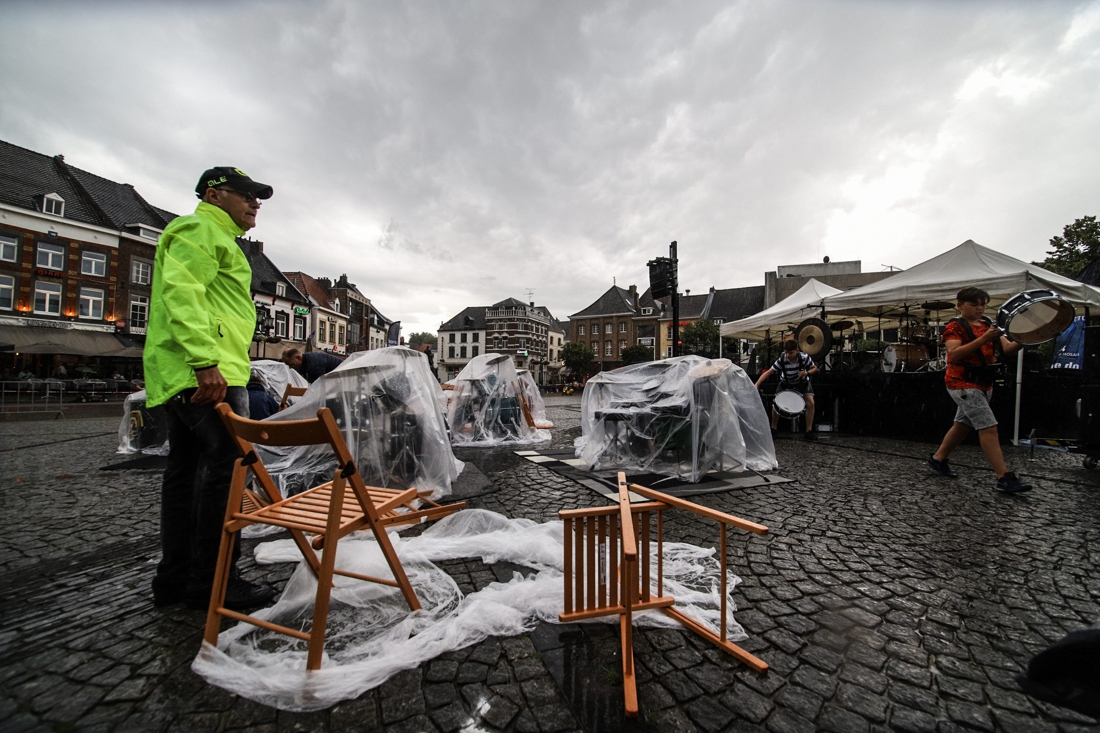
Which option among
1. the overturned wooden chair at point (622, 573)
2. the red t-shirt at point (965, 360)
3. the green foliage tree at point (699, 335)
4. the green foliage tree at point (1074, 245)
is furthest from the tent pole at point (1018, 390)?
the green foliage tree at point (699, 335)

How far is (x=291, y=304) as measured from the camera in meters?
39.0

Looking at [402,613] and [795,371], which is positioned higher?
[795,371]

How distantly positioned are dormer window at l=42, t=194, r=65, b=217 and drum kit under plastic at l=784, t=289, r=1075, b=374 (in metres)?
36.5

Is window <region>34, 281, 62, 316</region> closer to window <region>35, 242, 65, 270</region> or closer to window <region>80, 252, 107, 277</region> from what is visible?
window <region>35, 242, 65, 270</region>

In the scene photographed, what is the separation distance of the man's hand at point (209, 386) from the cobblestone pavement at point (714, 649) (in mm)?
978

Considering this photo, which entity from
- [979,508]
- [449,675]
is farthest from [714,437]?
[449,675]

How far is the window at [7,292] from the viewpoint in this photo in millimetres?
23062

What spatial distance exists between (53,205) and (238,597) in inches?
1400

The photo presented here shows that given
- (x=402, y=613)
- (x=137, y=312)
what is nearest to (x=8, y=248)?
(x=137, y=312)

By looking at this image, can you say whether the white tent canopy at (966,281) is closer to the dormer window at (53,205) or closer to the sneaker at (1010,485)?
the sneaker at (1010,485)

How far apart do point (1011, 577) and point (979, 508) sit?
5.32ft

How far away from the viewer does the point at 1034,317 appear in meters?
4.84

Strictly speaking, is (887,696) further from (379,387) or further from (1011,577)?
(379,387)

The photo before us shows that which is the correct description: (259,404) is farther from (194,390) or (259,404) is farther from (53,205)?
(53,205)
